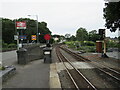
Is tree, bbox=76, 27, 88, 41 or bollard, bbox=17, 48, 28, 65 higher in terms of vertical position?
tree, bbox=76, 27, 88, 41

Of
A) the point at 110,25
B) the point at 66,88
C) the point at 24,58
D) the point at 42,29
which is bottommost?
the point at 66,88

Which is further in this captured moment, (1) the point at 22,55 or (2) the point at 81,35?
(2) the point at 81,35

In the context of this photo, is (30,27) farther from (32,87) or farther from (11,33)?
(32,87)

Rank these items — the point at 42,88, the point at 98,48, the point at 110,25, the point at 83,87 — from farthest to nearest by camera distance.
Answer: the point at 98,48
the point at 110,25
the point at 83,87
the point at 42,88

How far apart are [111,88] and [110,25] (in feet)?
47.2

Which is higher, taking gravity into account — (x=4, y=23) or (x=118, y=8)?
(x=4, y=23)

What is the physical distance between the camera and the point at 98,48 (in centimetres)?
2514

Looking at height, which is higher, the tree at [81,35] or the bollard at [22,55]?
the tree at [81,35]

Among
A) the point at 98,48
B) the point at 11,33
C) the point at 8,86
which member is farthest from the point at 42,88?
the point at 11,33

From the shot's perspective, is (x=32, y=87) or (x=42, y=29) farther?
(x=42, y=29)

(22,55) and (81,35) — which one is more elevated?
A: (81,35)

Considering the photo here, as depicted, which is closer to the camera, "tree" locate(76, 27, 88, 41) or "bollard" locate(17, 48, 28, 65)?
"bollard" locate(17, 48, 28, 65)

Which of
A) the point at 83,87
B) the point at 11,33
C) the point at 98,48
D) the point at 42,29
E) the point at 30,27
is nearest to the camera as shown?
the point at 83,87

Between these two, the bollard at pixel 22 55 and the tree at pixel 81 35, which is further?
the tree at pixel 81 35
